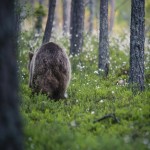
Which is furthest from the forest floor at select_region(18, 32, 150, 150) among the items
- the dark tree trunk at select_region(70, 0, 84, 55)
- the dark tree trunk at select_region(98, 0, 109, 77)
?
the dark tree trunk at select_region(70, 0, 84, 55)

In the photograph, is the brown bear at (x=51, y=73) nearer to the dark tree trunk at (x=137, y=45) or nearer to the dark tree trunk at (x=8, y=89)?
the dark tree trunk at (x=137, y=45)

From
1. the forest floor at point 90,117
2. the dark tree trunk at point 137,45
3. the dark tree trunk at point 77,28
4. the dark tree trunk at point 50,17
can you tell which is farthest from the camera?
the dark tree trunk at point 77,28

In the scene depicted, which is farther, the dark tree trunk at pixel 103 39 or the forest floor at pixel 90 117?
the dark tree trunk at pixel 103 39

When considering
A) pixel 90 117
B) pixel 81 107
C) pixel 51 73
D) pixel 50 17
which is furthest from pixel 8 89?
pixel 50 17

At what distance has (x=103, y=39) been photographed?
13.5 metres

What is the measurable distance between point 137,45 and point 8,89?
635cm

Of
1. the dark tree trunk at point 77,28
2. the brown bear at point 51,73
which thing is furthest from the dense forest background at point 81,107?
the dark tree trunk at point 77,28

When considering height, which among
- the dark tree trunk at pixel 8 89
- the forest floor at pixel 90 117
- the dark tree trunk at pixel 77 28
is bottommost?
the forest floor at pixel 90 117

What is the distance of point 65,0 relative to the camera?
25.8m

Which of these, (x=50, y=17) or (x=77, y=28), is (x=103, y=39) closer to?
(x=50, y=17)

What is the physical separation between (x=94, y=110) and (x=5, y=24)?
4384 mm

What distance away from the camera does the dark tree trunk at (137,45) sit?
9883 mm

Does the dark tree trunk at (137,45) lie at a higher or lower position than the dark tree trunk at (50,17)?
lower

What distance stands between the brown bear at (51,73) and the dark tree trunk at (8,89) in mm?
4897
